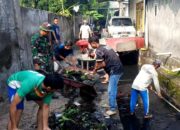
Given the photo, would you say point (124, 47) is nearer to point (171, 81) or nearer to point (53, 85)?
point (171, 81)

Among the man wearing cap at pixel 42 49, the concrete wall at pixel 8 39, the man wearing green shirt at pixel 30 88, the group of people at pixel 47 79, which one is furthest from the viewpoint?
the man wearing cap at pixel 42 49

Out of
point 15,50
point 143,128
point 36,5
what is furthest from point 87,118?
point 36,5

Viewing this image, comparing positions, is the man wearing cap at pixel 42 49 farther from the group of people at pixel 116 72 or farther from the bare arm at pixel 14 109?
the bare arm at pixel 14 109

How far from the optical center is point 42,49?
31.1 feet

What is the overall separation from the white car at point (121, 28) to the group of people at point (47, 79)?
9.25 m

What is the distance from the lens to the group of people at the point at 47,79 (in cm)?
488

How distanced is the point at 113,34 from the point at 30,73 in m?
15.3

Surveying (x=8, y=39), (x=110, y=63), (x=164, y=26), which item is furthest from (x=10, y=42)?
(x=164, y=26)

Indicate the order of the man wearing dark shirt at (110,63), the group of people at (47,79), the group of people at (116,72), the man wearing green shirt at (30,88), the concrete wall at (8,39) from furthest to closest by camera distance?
the man wearing dark shirt at (110,63)
the group of people at (116,72)
the concrete wall at (8,39)
the group of people at (47,79)
the man wearing green shirt at (30,88)

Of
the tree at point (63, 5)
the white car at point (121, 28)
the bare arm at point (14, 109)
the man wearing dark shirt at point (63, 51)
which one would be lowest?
the bare arm at point (14, 109)

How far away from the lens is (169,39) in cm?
1342

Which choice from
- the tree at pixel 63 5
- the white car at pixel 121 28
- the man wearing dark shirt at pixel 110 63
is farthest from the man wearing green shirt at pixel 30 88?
the tree at pixel 63 5

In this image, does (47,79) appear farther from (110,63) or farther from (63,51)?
(63,51)

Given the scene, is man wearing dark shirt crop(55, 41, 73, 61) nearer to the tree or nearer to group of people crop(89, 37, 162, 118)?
group of people crop(89, 37, 162, 118)
